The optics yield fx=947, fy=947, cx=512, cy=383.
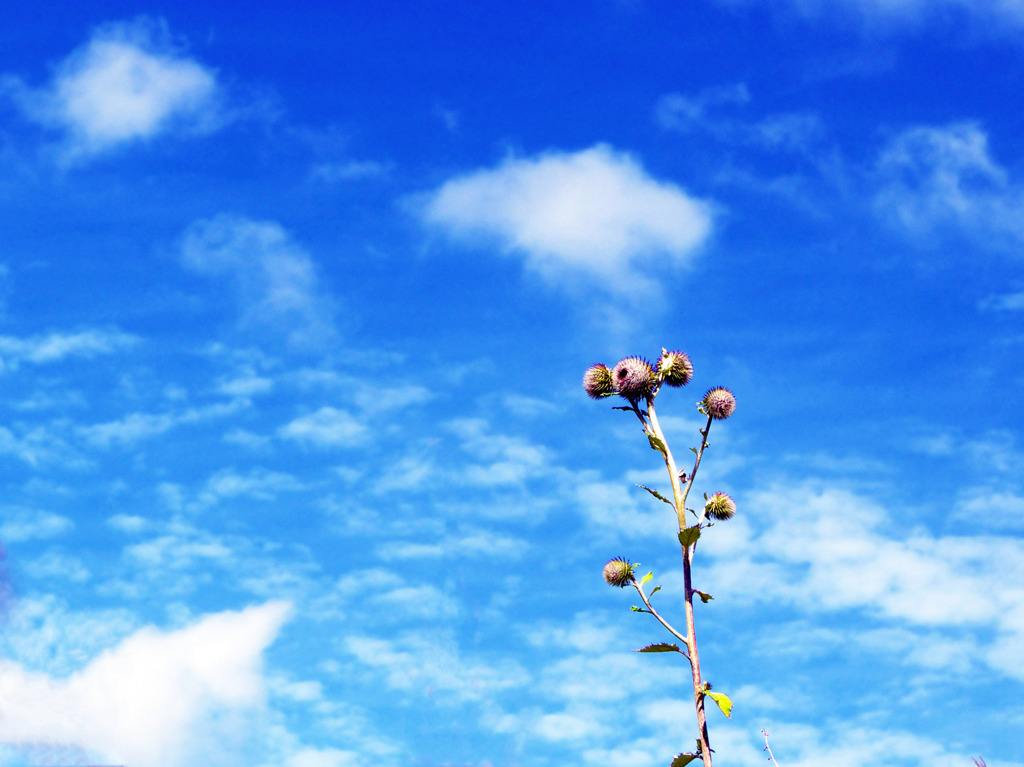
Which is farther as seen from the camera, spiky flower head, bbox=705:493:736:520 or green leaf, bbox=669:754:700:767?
spiky flower head, bbox=705:493:736:520

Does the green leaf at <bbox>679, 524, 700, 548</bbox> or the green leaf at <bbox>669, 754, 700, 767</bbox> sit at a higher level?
the green leaf at <bbox>679, 524, 700, 548</bbox>

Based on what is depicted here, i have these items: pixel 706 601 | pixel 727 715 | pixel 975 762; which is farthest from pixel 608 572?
pixel 975 762

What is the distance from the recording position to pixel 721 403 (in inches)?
540

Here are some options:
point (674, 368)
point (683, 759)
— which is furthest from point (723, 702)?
point (674, 368)

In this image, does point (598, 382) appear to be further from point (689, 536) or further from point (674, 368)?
point (689, 536)

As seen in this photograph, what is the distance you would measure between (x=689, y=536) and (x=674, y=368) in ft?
9.38

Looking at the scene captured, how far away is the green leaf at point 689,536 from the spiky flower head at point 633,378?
2.22m

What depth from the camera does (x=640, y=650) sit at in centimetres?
1167

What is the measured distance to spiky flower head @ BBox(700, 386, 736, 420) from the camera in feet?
45.0

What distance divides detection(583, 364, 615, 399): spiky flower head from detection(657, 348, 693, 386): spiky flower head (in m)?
0.75

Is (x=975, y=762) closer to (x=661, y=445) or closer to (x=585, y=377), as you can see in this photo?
(x=661, y=445)

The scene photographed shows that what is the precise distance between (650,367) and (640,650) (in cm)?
398

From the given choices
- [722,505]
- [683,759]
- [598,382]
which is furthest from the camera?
[598,382]

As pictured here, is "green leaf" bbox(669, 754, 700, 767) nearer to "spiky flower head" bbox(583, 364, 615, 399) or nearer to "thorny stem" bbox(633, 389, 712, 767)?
"thorny stem" bbox(633, 389, 712, 767)
